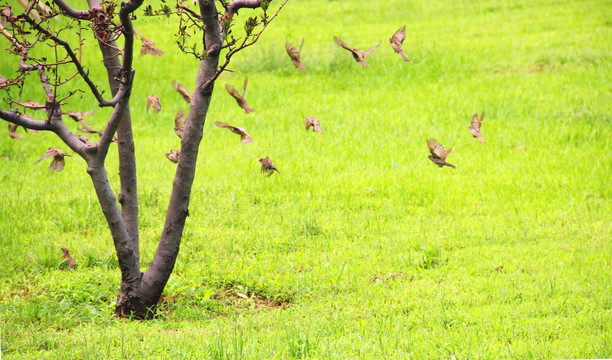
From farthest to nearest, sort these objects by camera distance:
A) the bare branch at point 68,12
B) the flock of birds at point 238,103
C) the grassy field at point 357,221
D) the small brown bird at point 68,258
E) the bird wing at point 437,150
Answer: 1. the small brown bird at point 68,258
2. the bird wing at point 437,150
3. the flock of birds at point 238,103
4. the grassy field at point 357,221
5. the bare branch at point 68,12

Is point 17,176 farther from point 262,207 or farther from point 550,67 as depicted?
point 550,67

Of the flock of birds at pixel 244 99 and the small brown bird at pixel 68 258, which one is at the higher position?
the flock of birds at pixel 244 99

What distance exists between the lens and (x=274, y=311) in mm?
5340

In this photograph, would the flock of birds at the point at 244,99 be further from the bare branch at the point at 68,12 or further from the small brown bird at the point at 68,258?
the small brown bird at the point at 68,258

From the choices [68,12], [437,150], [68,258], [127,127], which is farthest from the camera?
[68,258]

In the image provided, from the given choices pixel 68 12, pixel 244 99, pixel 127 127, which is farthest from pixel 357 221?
pixel 68 12

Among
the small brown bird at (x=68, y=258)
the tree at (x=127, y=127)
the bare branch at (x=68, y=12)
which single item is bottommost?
the small brown bird at (x=68, y=258)

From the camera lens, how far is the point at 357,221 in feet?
23.3

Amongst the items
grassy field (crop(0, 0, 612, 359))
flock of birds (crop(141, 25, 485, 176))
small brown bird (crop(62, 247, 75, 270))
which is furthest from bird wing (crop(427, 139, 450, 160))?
small brown bird (crop(62, 247, 75, 270))

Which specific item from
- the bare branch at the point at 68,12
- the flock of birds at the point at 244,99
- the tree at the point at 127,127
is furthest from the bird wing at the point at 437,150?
the bare branch at the point at 68,12

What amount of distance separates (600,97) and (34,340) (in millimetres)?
9260

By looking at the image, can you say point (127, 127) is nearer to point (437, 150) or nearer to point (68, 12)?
point (68, 12)

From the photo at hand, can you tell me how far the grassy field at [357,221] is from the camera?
4.72 meters

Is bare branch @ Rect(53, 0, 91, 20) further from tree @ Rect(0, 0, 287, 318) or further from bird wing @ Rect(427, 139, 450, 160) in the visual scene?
bird wing @ Rect(427, 139, 450, 160)
